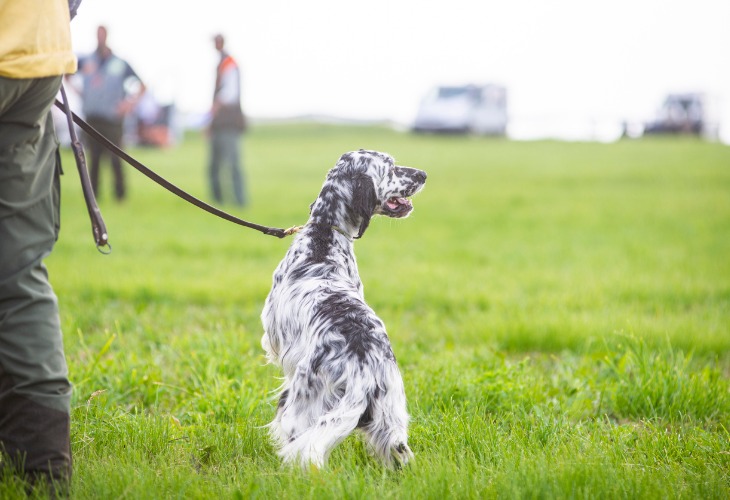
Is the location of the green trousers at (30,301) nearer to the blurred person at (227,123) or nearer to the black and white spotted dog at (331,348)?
the black and white spotted dog at (331,348)

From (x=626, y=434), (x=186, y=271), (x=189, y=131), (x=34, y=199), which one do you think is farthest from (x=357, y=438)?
(x=189, y=131)

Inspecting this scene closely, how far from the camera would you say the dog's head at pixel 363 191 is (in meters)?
4.13

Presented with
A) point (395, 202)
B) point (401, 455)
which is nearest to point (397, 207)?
point (395, 202)

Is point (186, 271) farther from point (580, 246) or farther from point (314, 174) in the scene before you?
point (314, 174)

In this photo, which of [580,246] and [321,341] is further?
[580,246]

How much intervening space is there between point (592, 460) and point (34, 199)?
8.72ft

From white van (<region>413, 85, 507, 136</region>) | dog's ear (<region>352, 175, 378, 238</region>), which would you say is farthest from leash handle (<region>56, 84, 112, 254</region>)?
white van (<region>413, 85, 507, 136</region>)

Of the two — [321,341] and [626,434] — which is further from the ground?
[321,341]

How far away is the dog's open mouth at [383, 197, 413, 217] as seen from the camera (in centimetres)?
433

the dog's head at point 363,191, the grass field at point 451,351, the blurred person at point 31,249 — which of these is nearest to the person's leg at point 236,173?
the grass field at point 451,351

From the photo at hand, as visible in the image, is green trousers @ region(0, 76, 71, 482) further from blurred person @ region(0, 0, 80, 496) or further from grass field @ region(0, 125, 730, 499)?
grass field @ region(0, 125, 730, 499)

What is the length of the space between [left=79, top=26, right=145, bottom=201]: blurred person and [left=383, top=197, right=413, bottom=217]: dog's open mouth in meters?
11.3

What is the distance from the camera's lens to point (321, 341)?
11.2 ft

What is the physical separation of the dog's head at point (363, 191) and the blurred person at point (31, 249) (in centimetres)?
150
